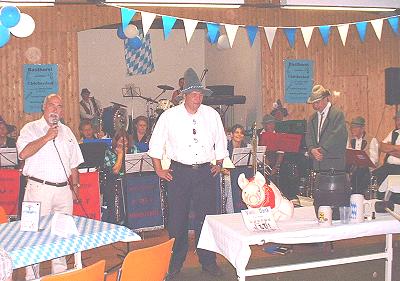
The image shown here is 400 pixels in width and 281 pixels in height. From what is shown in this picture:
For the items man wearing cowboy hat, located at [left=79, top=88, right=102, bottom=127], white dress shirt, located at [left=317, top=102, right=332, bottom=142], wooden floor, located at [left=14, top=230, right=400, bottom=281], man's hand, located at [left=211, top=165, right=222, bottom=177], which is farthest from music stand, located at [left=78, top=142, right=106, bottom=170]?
man wearing cowboy hat, located at [left=79, top=88, right=102, bottom=127]

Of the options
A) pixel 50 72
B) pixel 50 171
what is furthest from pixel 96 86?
pixel 50 171

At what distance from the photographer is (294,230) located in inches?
168

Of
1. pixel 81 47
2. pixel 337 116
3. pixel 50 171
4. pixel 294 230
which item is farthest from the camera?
pixel 81 47

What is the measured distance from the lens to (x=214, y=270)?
5887mm

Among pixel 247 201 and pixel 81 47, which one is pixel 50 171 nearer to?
pixel 247 201

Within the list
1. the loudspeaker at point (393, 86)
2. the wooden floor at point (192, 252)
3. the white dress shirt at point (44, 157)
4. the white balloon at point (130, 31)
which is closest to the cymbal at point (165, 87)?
the white balloon at point (130, 31)

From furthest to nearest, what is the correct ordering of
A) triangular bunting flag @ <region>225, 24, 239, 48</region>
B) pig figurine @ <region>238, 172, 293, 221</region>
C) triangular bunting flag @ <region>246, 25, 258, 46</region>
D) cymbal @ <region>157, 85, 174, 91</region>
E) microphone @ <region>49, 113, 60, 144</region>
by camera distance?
1. cymbal @ <region>157, 85, 174, 91</region>
2. triangular bunting flag @ <region>246, 25, 258, 46</region>
3. triangular bunting flag @ <region>225, 24, 239, 48</region>
4. microphone @ <region>49, 113, 60, 144</region>
5. pig figurine @ <region>238, 172, 293, 221</region>

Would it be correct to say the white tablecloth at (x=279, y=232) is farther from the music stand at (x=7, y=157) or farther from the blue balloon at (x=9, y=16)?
the music stand at (x=7, y=157)

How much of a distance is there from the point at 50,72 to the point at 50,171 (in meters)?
6.65

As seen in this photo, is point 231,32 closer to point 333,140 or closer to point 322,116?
point 322,116

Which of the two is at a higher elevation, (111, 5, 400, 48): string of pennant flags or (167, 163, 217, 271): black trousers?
(111, 5, 400, 48): string of pennant flags

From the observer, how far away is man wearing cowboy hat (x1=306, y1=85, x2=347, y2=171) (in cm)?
697

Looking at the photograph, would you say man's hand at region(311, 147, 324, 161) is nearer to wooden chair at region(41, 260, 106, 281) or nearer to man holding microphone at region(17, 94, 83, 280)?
man holding microphone at region(17, 94, 83, 280)

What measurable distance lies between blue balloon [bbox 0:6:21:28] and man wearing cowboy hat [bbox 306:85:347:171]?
3.24 m
